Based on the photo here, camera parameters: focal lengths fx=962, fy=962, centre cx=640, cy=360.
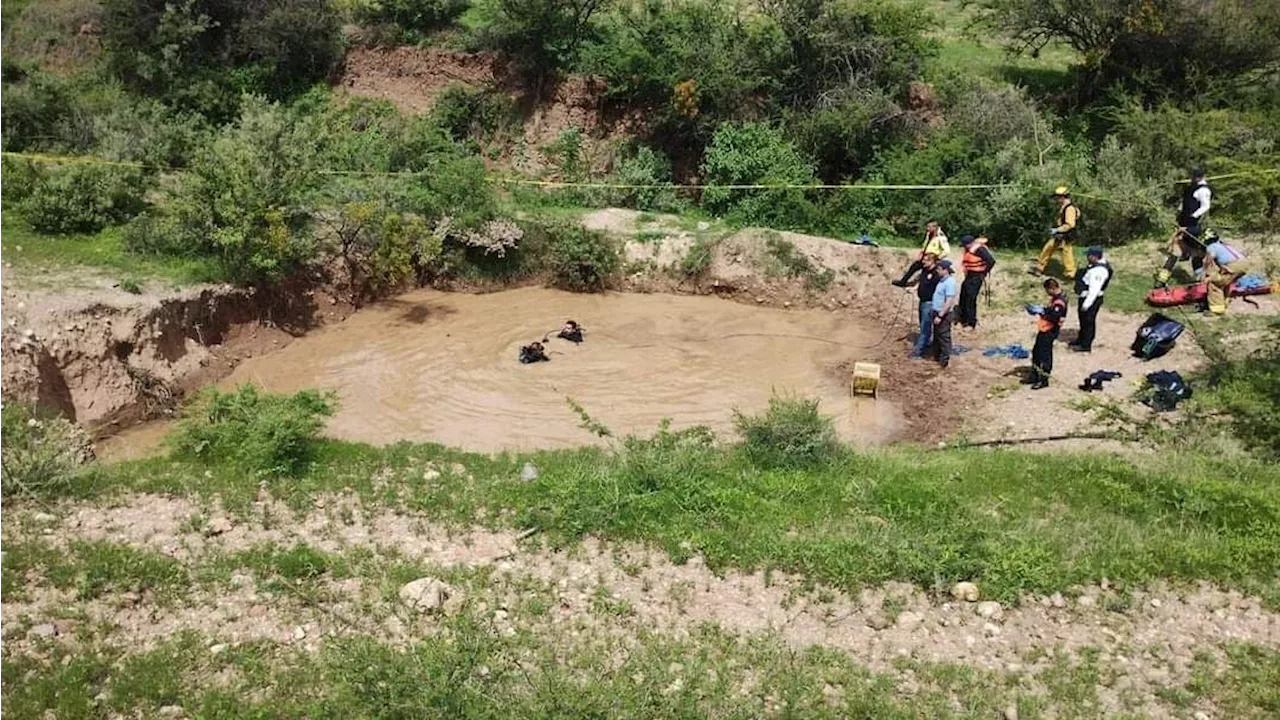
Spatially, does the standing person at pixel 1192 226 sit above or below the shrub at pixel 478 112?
below

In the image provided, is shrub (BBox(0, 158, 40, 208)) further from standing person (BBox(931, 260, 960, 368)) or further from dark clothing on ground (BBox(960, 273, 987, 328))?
dark clothing on ground (BBox(960, 273, 987, 328))

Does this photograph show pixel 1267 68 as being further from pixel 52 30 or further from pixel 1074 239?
pixel 52 30

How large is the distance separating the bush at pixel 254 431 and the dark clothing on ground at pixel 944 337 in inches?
324

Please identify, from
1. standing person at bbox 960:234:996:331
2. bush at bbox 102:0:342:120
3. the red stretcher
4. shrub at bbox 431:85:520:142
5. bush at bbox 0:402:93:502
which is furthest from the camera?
shrub at bbox 431:85:520:142

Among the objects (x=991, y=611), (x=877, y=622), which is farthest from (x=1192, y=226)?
(x=877, y=622)

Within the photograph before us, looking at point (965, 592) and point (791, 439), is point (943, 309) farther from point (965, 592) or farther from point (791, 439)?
point (965, 592)

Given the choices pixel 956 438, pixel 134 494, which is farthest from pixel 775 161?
pixel 134 494

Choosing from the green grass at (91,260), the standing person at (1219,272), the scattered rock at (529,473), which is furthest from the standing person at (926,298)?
the green grass at (91,260)

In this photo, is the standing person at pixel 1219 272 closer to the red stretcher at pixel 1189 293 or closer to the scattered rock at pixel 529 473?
the red stretcher at pixel 1189 293

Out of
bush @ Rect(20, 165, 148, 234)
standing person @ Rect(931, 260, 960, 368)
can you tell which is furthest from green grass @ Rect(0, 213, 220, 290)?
standing person @ Rect(931, 260, 960, 368)

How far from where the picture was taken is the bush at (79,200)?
575 inches

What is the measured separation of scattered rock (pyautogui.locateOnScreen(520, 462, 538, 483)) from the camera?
32.5ft

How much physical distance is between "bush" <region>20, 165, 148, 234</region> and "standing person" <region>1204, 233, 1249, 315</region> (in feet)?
54.6

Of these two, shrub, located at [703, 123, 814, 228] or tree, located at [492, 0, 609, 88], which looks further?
tree, located at [492, 0, 609, 88]
